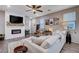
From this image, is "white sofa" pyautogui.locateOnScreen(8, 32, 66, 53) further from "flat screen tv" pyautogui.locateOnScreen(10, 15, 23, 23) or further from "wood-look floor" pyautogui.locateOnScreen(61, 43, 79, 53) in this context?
"flat screen tv" pyautogui.locateOnScreen(10, 15, 23, 23)

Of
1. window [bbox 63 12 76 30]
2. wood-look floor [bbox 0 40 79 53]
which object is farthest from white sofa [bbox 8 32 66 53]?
window [bbox 63 12 76 30]

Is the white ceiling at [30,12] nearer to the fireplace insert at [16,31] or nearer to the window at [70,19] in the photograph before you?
the window at [70,19]

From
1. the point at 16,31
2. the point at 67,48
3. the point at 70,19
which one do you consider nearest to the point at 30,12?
the point at 16,31

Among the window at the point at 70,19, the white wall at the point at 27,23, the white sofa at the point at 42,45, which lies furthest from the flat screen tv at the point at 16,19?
the window at the point at 70,19

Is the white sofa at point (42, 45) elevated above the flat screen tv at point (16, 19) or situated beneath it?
situated beneath

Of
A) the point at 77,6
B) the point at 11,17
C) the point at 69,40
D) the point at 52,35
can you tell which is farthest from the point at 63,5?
the point at 11,17

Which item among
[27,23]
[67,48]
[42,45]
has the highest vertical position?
[27,23]

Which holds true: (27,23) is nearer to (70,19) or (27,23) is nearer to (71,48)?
(70,19)

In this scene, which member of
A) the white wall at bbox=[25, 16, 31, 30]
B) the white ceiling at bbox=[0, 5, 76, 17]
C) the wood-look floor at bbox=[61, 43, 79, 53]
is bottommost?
the wood-look floor at bbox=[61, 43, 79, 53]

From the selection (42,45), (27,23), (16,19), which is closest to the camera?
(42,45)

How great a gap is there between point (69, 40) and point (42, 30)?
750 millimetres

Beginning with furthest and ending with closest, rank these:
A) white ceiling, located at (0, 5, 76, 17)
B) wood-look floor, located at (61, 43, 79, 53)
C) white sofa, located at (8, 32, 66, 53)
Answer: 1. wood-look floor, located at (61, 43, 79, 53)
2. white ceiling, located at (0, 5, 76, 17)
3. white sofa, located at (8, 32, 66, 53)

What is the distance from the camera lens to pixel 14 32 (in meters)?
2.09

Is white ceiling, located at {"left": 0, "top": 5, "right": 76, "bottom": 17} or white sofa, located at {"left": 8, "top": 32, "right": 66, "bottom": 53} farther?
white ceiling, located at {"left": 0, "top": 5, "right": 76, "bottom": 17}
